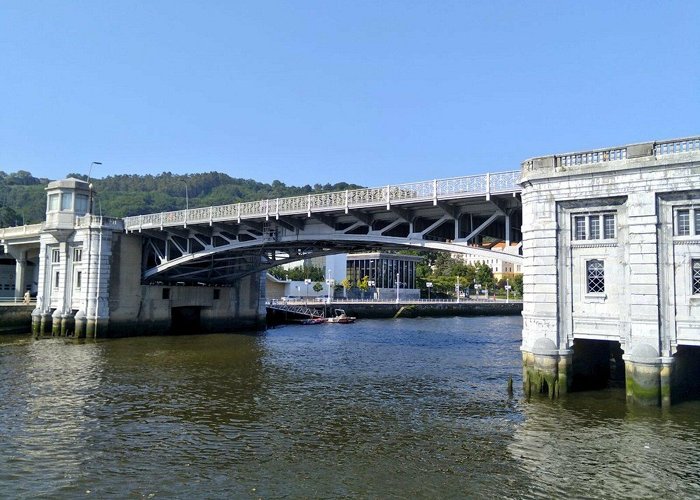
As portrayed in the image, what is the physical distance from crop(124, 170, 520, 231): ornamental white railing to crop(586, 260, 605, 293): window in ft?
16.5

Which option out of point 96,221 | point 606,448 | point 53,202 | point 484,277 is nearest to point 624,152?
point 606,448

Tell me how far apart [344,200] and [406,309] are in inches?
2312

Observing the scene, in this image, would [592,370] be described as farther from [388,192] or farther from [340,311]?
[340,311]

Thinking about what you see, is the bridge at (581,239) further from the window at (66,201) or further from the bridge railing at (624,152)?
the window at (66,201)

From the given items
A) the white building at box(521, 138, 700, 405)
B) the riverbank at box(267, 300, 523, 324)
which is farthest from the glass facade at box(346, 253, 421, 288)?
the white building at box(521, 138, 700, 405)

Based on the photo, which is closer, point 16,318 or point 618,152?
point 618,152

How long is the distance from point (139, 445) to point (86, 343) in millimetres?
30530

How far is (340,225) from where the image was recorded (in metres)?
40.1

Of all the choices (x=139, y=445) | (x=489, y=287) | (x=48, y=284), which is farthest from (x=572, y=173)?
(x=489, y=287)

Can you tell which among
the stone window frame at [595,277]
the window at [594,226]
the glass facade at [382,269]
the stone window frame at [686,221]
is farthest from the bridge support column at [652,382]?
the glass facade at [382,269]

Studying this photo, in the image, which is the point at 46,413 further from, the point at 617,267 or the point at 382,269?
the point at 382,269

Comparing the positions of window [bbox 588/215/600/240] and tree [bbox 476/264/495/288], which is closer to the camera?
window [bbox 588/215/600/240]

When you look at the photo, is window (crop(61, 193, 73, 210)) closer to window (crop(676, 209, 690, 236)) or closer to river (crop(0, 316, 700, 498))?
river (crop(0, 316, 700, 498))

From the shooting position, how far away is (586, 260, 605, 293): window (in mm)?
22141
